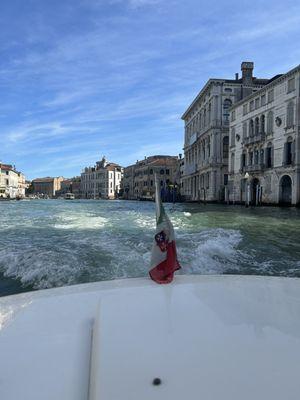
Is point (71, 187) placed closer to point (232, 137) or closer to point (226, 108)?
point (226, 108)

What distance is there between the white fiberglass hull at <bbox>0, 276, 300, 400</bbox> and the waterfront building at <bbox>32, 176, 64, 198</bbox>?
148 metres

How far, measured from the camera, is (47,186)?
149125mm

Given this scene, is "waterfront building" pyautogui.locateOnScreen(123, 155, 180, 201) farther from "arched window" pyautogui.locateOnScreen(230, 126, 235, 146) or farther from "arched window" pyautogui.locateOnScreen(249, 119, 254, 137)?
"arched window" pyautogui.locateOnScreen(249, 119, 254, 137)

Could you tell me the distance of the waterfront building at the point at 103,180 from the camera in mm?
118938

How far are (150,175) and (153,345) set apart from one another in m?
87.0

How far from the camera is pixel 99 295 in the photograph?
8.55 feet

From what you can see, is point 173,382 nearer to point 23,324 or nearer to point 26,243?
point 23,324

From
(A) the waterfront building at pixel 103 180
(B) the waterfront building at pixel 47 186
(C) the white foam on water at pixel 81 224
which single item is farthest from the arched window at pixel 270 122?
(B) the waterfront building at pixel 47 186

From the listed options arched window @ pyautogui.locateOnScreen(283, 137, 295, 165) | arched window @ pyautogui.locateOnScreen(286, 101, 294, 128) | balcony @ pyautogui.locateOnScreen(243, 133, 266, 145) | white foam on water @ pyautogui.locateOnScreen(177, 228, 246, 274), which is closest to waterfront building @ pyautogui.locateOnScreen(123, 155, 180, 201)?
balcony @ pyautogui.locateOnScreen(243, 133, 266, 145)

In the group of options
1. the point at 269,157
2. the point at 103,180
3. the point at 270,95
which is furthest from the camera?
the point at 103,180

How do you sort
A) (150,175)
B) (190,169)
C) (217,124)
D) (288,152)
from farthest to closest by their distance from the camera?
(150,175)
(190,169)
(217,124)
(288,152)

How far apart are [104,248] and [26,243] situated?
2023mm

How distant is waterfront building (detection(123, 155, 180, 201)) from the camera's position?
277 feet

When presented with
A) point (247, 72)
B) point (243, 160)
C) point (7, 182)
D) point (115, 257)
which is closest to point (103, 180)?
point (7, 182)
